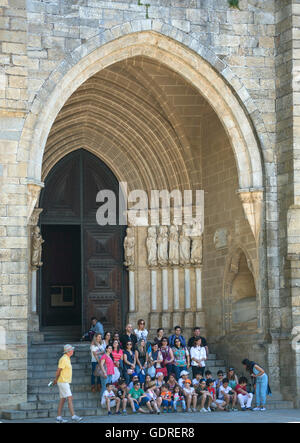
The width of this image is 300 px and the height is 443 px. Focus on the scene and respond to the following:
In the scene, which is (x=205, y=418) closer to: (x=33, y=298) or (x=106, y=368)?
→ (x=106, y=368)

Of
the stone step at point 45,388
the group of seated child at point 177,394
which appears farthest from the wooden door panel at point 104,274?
the group of seated child at point 177,394

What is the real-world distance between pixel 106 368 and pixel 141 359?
47.1 inches

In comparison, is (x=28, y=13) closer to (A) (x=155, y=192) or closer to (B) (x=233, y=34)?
(B) (x=233, y=34)

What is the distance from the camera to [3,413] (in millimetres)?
13656

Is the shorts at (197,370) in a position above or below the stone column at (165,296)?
below

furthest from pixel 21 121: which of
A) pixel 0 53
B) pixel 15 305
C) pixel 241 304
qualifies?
pixel 241 304

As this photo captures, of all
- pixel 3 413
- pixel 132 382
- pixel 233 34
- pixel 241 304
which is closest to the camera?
pixel 3 413

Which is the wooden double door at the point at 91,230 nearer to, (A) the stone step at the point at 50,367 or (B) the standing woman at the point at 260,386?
(A) the stone step at the point at 50,367

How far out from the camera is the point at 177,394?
14.5 m

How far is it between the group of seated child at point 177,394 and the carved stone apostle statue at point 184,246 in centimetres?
300

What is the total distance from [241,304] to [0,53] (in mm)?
5984

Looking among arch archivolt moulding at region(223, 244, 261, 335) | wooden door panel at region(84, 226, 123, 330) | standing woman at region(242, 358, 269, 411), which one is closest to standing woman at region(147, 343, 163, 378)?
standing woman at region(242, 358, 269, 411)

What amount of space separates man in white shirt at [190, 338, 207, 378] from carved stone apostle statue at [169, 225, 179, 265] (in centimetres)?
243

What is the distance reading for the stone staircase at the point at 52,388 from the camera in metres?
13.8
